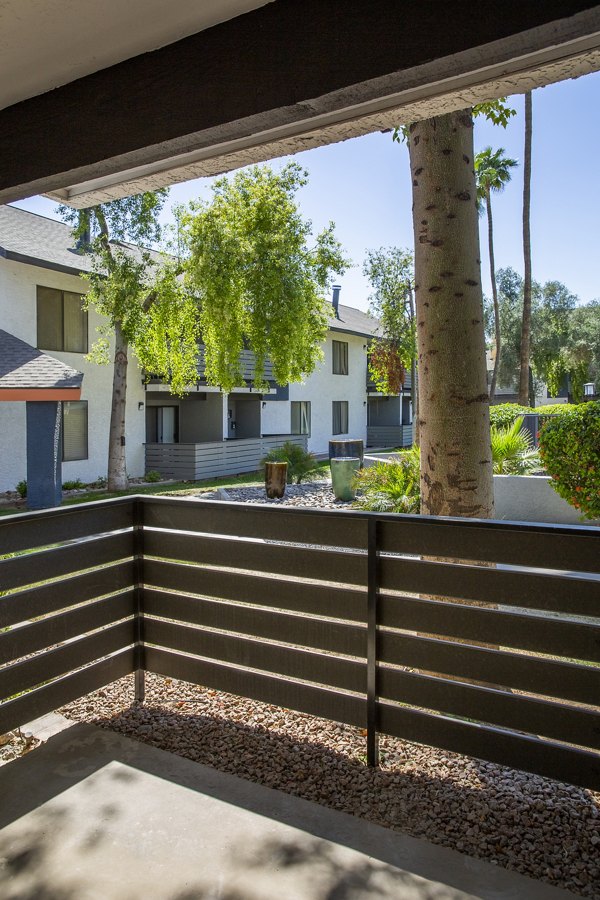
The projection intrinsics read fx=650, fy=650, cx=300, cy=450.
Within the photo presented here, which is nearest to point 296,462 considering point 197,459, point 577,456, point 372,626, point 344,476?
point 197,459

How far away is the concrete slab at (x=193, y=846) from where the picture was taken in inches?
88.0

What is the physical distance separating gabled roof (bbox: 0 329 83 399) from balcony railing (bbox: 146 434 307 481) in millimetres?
5616

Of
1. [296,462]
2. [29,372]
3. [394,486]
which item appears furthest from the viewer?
[296,462]

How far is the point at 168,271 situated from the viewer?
613 inches

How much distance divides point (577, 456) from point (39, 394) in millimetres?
9286

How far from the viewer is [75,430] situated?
16.5m

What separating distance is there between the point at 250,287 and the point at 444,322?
470 inches

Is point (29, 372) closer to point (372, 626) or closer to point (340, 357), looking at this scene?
point (372, 626)

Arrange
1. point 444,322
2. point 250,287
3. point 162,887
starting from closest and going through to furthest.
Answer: point 162,887
point 444,322
point 250,287

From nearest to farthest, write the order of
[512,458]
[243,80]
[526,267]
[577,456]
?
[243,80] < [577,456] < [512,458] < [526,267]

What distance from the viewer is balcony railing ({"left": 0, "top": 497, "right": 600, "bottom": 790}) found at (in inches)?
104

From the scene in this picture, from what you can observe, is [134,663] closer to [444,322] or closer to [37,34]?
[444,322]

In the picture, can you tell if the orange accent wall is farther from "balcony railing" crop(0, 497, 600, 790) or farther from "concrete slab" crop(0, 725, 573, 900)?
"concrete slab" crop(0, 725, 573, 900)

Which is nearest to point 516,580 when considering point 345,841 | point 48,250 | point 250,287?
point 345,841
